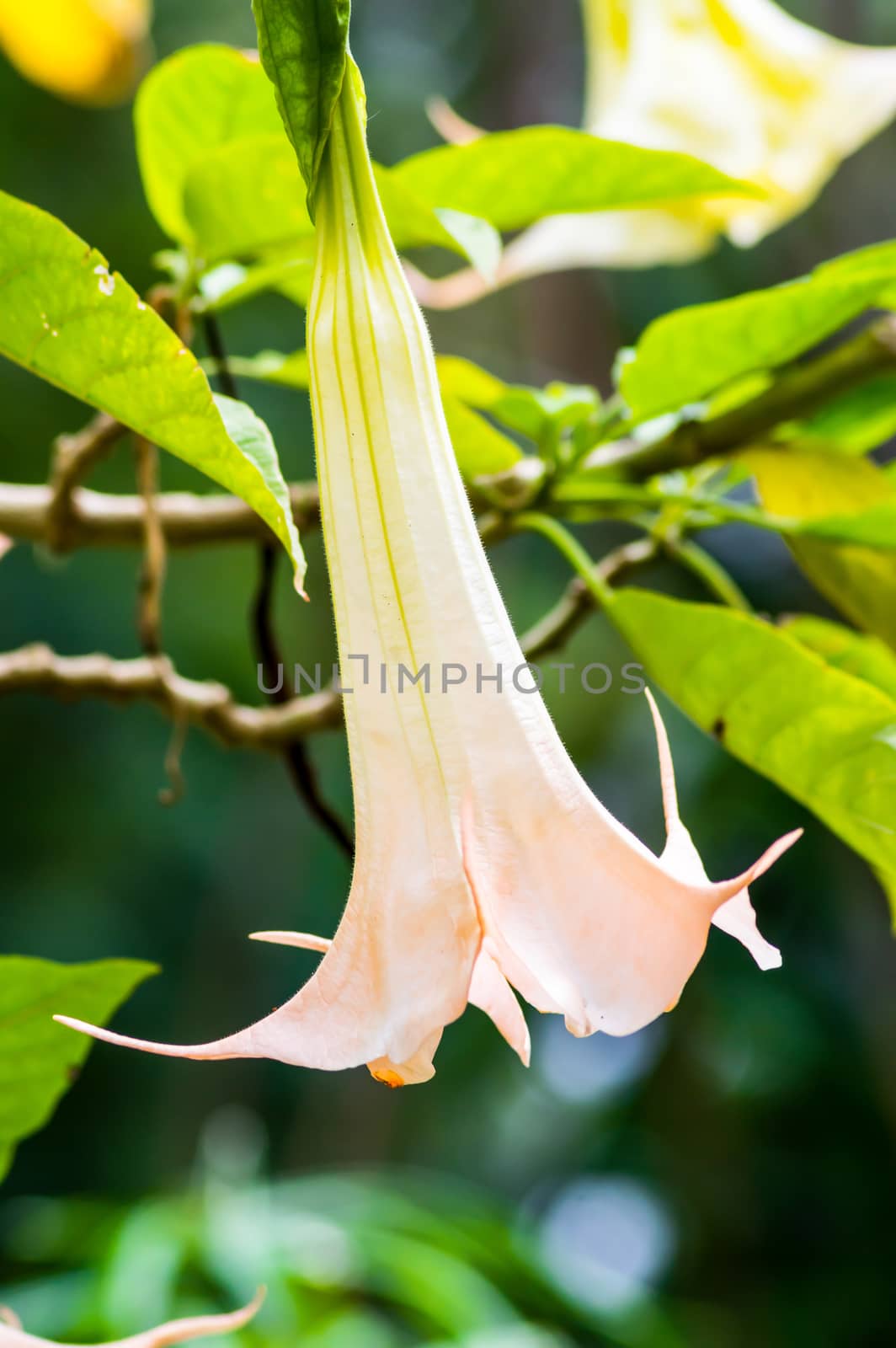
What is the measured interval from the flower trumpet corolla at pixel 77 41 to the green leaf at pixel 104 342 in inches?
27.7

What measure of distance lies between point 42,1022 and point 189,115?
309 millimetres

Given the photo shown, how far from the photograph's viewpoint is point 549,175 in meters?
0.42

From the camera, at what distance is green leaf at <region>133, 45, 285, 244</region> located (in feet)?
1.41

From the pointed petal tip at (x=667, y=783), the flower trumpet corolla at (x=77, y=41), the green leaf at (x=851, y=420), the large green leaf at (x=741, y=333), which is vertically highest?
the flower trumpet corolla at (x=77, y=41)

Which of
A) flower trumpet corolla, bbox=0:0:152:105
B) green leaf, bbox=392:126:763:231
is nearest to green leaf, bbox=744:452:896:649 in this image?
green leaf, bbox=392:126:763:231

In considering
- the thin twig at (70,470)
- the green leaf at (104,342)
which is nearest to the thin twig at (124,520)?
the thin twig at (70,470)

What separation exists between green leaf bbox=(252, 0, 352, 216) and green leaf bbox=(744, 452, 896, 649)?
291mm

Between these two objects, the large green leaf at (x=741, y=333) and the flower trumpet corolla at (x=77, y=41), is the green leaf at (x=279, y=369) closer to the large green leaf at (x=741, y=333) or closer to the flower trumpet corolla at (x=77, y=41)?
the large green leaf at (x=741, y=333)

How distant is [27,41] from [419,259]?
7.15 feet

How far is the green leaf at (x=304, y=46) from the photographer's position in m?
0.24

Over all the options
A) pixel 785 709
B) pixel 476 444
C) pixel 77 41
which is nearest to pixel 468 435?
pixel 476 444

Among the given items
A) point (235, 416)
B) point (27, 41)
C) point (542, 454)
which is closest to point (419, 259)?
point (27, 41)

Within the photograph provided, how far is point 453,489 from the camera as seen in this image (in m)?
0.28

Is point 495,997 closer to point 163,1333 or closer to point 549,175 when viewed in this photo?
point 163,1333
